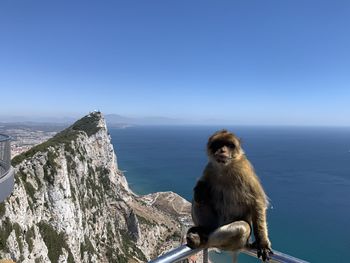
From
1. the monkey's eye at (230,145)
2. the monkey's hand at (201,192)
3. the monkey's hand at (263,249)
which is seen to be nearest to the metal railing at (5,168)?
the monkey's hand at (201,192)

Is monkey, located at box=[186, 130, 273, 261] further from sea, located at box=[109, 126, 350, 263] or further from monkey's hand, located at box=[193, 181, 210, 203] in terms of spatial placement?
sea, located at box=[109, 126, 350, 263]

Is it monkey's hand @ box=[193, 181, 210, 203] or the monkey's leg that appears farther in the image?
monkey's hand @ box=[193, 181, 210, 203]

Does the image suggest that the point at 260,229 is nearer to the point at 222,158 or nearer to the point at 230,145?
A: the point at 222,158

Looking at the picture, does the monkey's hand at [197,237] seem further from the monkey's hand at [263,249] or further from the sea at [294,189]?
the sea at [294,189]

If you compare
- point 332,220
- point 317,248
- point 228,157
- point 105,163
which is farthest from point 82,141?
point 228,157

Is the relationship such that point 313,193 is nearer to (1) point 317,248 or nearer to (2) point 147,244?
(1) point 317,248

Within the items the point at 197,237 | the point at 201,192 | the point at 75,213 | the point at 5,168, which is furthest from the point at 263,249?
the point at 75,213

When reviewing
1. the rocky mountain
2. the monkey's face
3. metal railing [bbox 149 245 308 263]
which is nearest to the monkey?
the monkey's face
